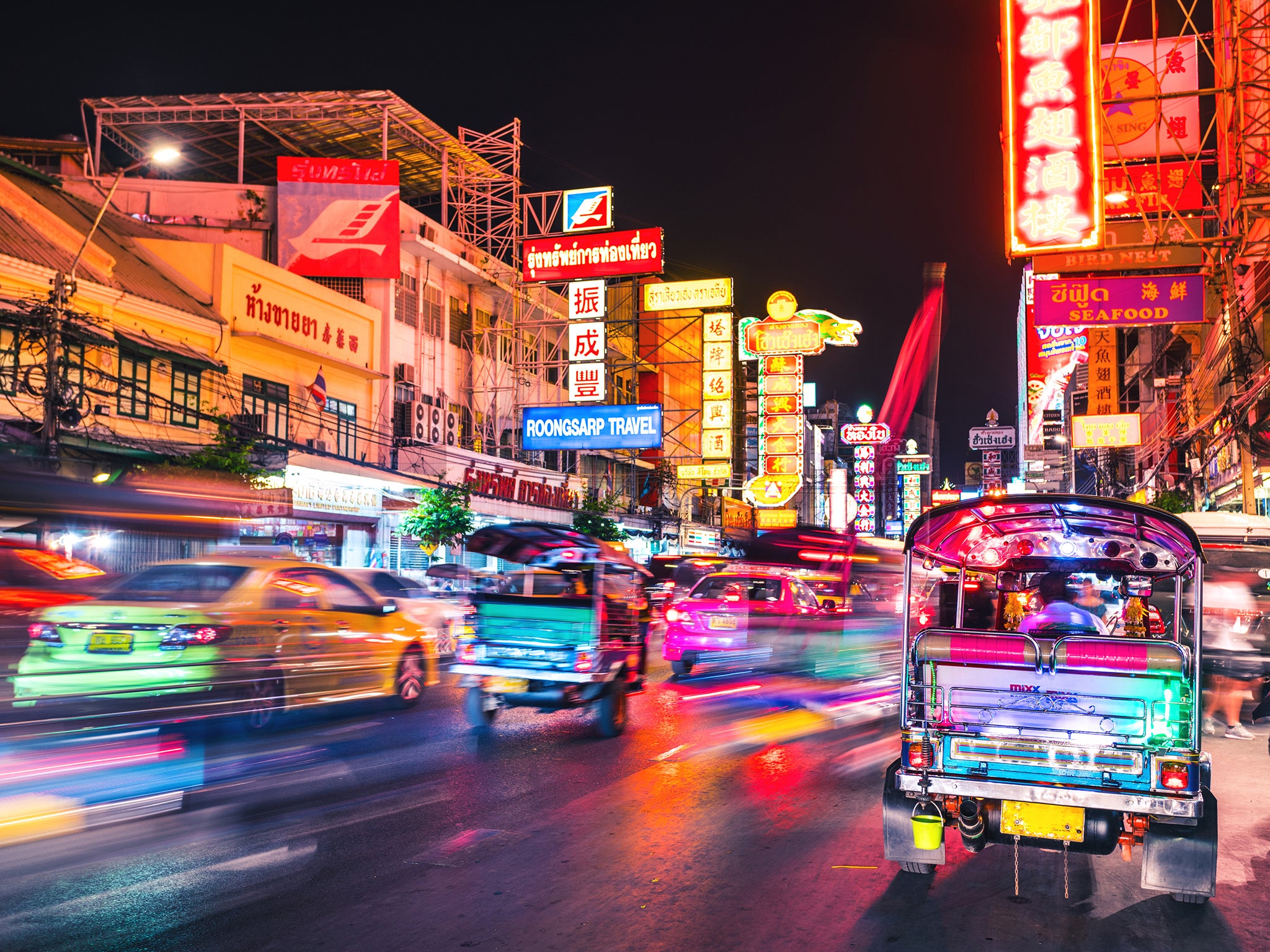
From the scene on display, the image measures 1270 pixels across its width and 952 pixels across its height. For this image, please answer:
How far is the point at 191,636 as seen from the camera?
8172 millimetres

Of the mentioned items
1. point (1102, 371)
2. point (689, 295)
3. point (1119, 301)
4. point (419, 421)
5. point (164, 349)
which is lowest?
point (419, 421)

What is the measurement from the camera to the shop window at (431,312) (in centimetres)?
3662

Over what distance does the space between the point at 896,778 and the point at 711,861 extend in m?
1.39

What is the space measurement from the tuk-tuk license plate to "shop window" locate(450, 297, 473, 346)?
35.0 metres

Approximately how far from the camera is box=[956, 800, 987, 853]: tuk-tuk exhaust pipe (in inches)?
224

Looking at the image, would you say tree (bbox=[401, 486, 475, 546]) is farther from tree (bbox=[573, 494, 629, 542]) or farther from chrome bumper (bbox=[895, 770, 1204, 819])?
chrome bumper (bbox=[895, 770, 1204, 819])

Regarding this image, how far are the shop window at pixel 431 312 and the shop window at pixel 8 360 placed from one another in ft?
56.1

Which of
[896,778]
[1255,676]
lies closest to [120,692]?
[896,778]

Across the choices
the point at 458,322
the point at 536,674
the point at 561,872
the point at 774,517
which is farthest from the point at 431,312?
the point at 561,872

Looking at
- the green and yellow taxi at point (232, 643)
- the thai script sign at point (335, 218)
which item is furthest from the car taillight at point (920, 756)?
the thai script sign at point (335, 218)

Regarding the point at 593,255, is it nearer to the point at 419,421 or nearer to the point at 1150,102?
the point at 419,421

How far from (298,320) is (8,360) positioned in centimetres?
974

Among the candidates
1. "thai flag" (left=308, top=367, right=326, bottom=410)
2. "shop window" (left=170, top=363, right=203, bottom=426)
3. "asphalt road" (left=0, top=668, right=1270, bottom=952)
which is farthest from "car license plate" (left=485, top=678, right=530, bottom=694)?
"thai flag" (left=308, top=367, right=326, bottom=410)

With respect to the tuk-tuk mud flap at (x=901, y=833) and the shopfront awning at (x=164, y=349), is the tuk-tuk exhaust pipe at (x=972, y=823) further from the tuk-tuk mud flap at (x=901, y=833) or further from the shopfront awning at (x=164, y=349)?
the shopfront awning at (x=164, y=349)
